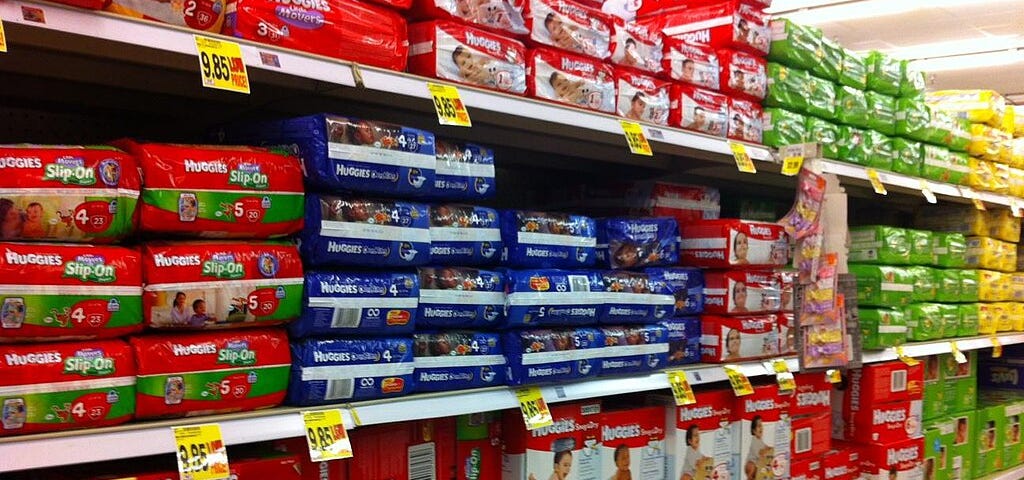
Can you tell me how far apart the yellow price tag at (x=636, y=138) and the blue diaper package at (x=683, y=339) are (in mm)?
466

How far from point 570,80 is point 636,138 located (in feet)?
0.70

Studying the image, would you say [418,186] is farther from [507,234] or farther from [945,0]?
[945,0]

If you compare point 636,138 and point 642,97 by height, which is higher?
point 642,97

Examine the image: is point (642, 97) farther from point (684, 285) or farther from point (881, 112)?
point (881, 112)

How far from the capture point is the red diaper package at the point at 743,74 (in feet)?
7.95

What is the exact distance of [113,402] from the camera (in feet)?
4.02

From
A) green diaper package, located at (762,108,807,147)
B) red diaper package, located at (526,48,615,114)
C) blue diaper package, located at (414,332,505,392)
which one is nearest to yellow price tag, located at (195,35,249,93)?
blue diaper package, located at (414,332,505,392)

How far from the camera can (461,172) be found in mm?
1709

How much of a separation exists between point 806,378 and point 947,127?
141 centimetres

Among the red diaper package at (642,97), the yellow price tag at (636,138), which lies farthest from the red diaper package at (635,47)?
the yellow price tag at (636,138)

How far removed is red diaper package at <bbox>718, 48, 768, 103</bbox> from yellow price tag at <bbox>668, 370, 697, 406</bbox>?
32.5 inches

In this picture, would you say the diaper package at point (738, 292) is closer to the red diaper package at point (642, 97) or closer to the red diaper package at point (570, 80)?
the red diaper package at point (642, 97)

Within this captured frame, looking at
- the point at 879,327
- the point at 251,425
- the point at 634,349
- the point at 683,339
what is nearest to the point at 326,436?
the point at 251,425

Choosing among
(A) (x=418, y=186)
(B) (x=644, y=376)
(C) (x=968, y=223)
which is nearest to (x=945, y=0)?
(C) (x=968, y=223)
